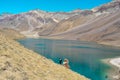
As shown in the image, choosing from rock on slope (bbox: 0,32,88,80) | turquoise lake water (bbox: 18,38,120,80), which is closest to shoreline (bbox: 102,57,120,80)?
turquoise lake water (bbox: 18,38,120,80)

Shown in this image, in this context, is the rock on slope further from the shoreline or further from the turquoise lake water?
the turquoise lake water

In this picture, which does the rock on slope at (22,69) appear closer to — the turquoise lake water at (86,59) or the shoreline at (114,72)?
the shoreline at (114,72)

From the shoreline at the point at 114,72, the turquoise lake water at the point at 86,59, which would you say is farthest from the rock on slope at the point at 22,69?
the turquoise lake water at the point at 86,59

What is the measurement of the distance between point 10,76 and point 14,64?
206 centimetres

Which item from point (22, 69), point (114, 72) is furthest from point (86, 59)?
point (22, 69)

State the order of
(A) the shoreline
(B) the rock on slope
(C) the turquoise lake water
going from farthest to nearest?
(C) the turquoise lake water < (A) the shoreline < (B) the rock on slope

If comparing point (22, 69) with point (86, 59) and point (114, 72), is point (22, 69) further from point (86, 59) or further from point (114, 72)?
point (86, 59)

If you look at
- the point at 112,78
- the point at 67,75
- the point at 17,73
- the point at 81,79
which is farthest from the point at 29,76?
the point at 112,78

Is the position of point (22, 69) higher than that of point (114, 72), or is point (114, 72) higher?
point (22, 69)

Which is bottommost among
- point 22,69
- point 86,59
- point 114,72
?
point 86,59

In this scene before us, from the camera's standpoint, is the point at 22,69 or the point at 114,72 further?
the point at 114,72

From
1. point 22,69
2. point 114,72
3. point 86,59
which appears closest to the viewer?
point 22,69

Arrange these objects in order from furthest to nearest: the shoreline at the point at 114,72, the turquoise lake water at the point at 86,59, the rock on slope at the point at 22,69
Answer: the turquoise lake water at the point at 86,59
the shoreline at the point at 114,72
the rock on slope at the point at 22,69

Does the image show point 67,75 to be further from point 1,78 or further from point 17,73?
point 1,78
